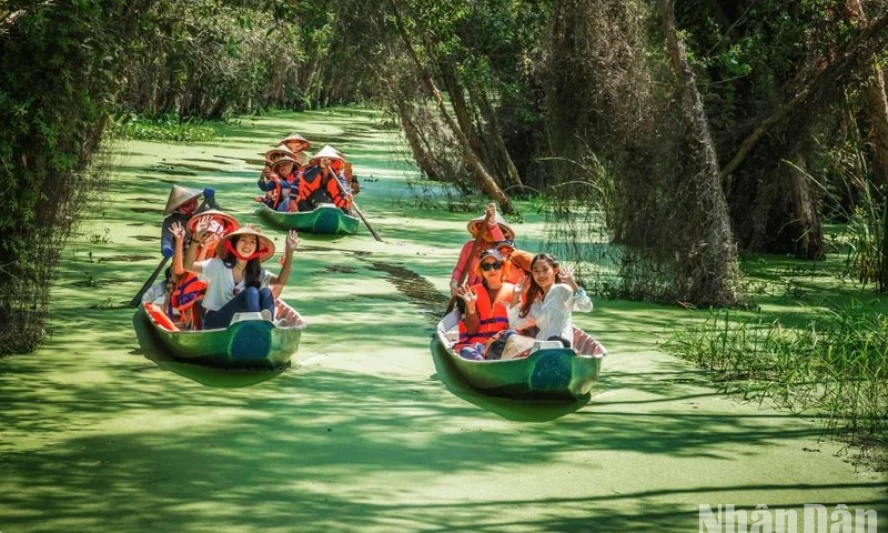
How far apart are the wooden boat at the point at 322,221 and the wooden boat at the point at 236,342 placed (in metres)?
7.17

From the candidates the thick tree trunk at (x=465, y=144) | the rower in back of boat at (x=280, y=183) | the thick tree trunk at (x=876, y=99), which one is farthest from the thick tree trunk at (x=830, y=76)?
the rower in back of boat at (x=280, y=183)

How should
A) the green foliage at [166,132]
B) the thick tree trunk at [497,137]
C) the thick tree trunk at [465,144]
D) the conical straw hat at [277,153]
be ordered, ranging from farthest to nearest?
the green foliage at [166,132]
the thick tree trunk at [497,137]
the thick tree trunk at [465,144]
the conical straw hat at [277,153]

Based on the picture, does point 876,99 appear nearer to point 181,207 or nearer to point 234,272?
point 181,207

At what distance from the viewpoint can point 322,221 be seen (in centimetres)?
1661

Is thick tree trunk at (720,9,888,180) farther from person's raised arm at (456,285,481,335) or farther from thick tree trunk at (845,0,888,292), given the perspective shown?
person's raised arm at (456,285,481,335)

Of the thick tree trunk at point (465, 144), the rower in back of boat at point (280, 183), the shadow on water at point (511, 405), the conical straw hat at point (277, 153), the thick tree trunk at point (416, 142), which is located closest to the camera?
the shadow on water at point (511, 405)

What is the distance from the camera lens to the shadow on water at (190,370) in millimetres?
8977

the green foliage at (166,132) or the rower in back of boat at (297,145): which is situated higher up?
the rower in back of boat at (297,145)

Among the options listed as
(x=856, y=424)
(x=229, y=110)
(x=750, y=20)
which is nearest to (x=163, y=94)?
(x=229, y=110)

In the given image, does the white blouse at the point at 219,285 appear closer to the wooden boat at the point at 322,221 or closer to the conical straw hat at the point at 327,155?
the wooden boat at the point at 322,221

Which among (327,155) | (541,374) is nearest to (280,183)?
(327,155)

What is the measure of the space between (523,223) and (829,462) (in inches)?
454

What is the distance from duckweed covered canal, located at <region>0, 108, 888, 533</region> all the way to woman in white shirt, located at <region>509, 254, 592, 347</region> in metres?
0.51

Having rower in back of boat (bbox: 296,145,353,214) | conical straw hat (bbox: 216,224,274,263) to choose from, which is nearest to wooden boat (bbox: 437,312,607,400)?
conical straw hat (bbox: 216,224,274,263)
